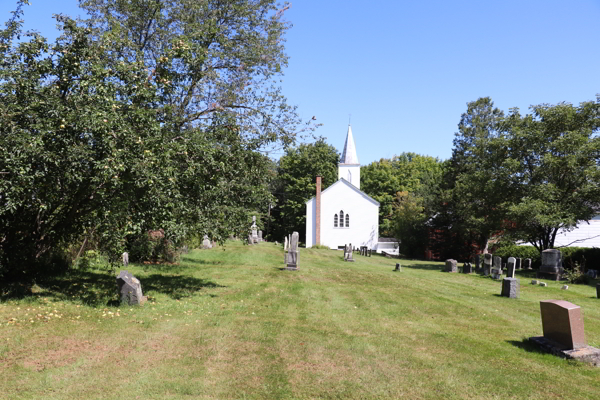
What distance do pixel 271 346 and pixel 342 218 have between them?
142 ft

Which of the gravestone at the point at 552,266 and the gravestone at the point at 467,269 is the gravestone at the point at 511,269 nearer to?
the gravestone at the point at 552,266

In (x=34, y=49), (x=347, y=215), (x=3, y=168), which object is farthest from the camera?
(x=347, y=215)

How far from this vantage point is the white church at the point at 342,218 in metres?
50.6

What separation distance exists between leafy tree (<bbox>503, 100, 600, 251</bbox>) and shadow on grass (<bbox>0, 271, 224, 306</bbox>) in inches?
738

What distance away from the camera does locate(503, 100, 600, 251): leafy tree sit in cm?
2497

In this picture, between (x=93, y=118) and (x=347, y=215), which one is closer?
(x=93, y=118)

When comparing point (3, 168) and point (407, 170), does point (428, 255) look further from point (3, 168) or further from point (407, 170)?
point (3, 168)

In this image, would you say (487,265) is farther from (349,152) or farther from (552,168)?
(349,152)

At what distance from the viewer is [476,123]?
4738cm

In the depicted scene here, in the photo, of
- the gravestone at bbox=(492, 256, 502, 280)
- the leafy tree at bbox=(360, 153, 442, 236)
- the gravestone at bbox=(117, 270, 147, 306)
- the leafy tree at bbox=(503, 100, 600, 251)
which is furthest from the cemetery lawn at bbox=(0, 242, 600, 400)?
the leafy tree at bbox=(360, 153, 442, 236)

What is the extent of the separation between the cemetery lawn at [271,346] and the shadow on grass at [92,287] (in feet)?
0.22

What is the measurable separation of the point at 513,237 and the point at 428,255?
21.3 metres

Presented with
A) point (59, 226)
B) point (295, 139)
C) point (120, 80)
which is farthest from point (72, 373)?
point (295, 139)

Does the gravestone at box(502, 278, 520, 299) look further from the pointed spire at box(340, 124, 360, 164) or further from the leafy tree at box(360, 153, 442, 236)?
the leafy tree at box(360, 153, 442, 236)
